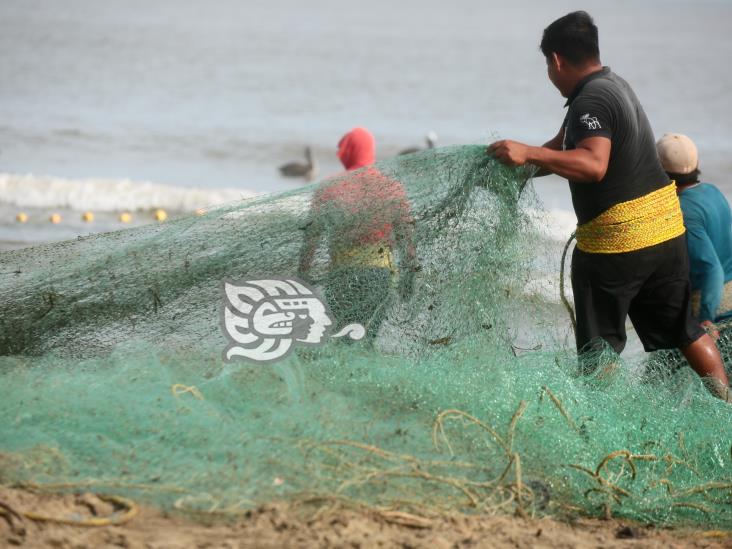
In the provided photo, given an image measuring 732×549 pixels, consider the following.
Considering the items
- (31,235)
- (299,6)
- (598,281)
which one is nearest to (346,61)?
(31,235)

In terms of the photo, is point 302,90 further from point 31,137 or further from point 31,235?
point 31,235

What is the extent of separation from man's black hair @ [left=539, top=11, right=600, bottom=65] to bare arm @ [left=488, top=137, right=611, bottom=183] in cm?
46

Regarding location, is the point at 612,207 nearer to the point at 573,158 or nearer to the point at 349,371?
the point at 573,158

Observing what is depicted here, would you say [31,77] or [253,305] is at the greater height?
[31,77]

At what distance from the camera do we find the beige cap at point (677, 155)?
4875 millimetres

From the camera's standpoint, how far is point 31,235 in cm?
1103

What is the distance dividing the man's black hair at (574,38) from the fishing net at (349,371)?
0.60 metres

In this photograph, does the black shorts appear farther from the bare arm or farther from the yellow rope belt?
A: the bare arm

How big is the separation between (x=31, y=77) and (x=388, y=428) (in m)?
27.6

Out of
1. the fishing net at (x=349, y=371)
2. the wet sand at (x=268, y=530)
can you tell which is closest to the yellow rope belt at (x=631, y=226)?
the fishing net at (x=349, y=371)

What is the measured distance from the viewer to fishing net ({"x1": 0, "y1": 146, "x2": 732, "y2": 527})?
325cm
